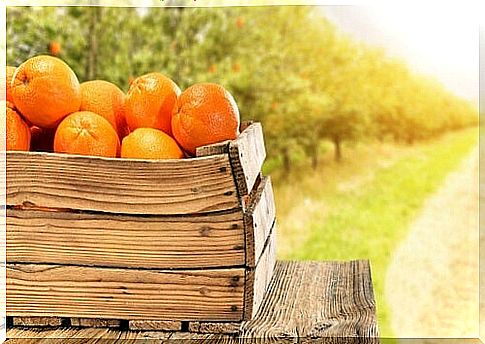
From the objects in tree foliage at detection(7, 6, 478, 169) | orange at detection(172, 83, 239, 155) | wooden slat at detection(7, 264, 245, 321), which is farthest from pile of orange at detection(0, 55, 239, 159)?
tree foliage at detection(7, 6, 478, 169)

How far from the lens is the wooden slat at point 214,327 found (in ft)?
3.42

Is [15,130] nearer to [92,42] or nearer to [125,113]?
[125,113]

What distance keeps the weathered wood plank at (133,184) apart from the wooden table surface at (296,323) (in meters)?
0.14

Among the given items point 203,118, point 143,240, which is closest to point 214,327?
point 143,240

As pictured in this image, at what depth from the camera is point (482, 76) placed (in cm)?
326

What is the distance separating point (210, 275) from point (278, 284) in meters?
0.20

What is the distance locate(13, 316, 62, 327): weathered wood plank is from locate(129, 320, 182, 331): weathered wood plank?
9 centimetres

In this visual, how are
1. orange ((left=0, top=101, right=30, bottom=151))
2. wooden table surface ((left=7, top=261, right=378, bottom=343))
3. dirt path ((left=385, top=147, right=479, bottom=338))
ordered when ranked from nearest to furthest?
wooden table surface ((left=7, top=261, right=378, bottom=343)) → orange ((left=0, top=101, right=30, bottom=151)) → dirt path ((left=385, top=147, right=479, bottom=338))

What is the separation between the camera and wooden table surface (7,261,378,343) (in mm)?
982

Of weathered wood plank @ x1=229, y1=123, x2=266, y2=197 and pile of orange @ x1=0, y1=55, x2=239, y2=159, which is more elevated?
pile of orange @ x1=0, y1=55, x2=239, y2=159

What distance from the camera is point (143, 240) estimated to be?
104cm

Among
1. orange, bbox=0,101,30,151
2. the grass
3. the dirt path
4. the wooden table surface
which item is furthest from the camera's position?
the grass

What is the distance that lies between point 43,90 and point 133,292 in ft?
0.88

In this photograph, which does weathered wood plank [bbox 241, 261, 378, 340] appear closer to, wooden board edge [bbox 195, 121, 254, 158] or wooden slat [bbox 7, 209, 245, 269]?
wooden slat [bbox 7, 209, 245, 269]
